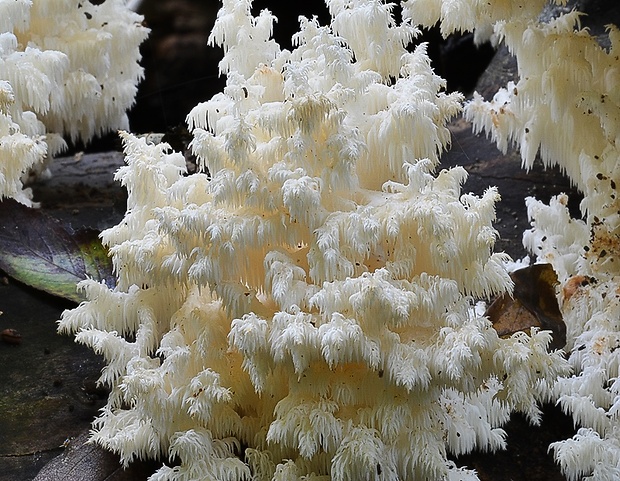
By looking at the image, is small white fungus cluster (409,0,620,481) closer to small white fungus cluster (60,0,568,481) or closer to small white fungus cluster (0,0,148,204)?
small white fungus cluster (60,0,568,481)

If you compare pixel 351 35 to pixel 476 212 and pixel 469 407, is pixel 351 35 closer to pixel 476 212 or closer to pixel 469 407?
pixel 476 212

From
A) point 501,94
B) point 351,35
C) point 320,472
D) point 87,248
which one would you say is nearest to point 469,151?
point 501,94

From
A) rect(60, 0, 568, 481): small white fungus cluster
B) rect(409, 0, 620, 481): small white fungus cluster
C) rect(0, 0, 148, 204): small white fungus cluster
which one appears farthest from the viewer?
rect(0, 0, 148, 204): small white fungus cluster

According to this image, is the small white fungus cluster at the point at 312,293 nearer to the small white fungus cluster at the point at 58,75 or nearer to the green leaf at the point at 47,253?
the green leaf at the point at 47,253

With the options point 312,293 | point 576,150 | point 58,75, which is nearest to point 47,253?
point 58,75

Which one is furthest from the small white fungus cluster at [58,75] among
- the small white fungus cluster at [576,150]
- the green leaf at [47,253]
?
the small white fungus cluster at [576,150]

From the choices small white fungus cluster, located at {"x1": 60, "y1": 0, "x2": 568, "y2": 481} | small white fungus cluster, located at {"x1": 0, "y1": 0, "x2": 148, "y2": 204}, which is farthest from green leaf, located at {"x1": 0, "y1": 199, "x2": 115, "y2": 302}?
small white fungus cluster, located at {"x1": 60, "y1": 0, "x2": 568, "y2": 481}

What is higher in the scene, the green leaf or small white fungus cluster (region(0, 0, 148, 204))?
small white fungus cluster (region(0, 0, 148, 204))
